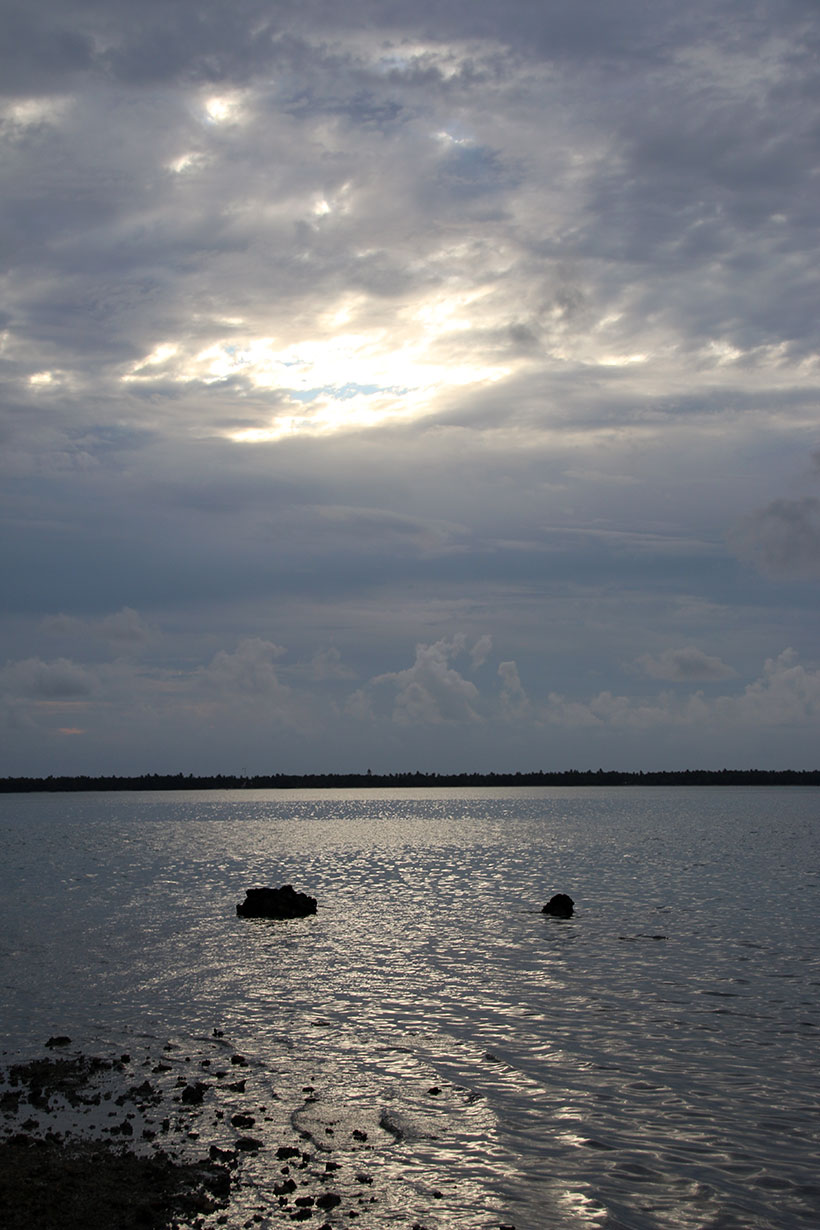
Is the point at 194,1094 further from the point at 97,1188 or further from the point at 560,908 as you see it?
the point at 560,908

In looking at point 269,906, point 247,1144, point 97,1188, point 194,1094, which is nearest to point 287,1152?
point 247,1144

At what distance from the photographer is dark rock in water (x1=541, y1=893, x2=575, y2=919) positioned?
186ft

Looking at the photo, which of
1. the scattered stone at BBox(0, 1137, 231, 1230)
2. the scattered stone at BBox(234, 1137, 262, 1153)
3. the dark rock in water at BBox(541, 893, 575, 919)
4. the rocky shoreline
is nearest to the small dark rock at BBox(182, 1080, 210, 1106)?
the rocky shoreline

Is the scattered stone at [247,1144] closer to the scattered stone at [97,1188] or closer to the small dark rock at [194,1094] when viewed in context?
the scattered stone at [97,1188]

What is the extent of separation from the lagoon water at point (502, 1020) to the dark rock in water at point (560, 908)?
1.02m

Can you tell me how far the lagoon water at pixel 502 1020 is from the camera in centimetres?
1928

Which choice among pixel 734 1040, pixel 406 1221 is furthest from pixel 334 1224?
pixel 734 1040

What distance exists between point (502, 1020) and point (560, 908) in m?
25.8

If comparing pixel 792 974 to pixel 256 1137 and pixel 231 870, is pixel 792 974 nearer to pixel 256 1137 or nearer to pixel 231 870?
pixel 256 1137

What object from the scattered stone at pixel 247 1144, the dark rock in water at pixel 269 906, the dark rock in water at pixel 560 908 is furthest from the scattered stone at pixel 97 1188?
the dark rock in water at pixel 560 908

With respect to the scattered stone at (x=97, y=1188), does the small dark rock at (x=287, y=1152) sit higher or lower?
lower

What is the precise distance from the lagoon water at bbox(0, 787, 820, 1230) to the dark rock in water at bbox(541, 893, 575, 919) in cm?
102

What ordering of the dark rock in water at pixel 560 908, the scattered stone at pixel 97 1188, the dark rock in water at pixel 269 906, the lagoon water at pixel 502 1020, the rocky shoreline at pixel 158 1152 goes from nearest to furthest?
the scattered stone at pixel 97 1188 < the rocky shoreline at pixel 158 1152 < the lagoon water at pixel 502 1020 < the dark rock in water at pixel 560 908 < the dark rock in water at pixel 269 906

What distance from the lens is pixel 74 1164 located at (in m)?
19.0
